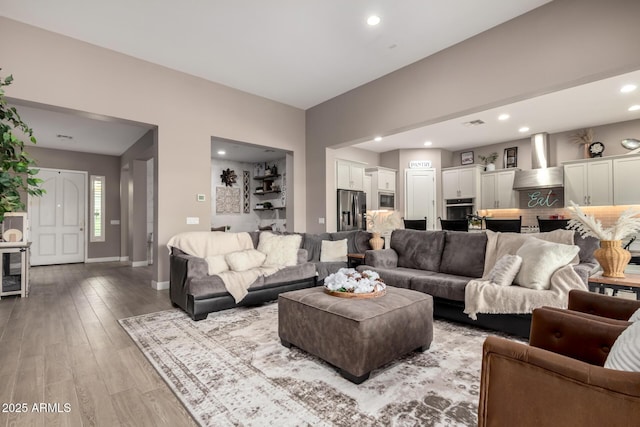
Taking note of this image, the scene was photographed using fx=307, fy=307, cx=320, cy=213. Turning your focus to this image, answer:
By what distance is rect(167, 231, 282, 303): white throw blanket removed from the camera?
11.6ft

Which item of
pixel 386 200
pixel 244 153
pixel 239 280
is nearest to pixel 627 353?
pixel 239 280

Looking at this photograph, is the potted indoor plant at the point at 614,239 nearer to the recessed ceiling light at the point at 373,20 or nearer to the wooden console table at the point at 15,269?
the recessed ceiling light at the point at 373,20

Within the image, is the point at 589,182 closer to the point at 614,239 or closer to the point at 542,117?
the point at 542,117

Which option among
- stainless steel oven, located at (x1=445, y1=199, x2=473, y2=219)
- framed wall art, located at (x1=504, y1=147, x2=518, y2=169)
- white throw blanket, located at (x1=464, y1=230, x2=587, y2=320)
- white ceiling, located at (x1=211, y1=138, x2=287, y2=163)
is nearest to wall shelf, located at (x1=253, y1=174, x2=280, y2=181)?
white ceiling, located at (x1=211, y1=138, x2=287, y2=163)

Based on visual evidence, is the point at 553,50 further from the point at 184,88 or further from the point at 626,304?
the point at 184,88

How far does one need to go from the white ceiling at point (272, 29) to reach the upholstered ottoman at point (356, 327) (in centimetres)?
306

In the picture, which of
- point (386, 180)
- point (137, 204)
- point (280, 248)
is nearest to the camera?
point (280, 248)

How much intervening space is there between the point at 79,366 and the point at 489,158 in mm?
8528

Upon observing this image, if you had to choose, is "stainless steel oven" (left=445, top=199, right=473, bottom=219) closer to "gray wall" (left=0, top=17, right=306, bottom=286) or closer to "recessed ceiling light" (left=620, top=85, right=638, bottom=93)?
"recessed ceiling light" (left=620, top=85, right=638, bottom=93)

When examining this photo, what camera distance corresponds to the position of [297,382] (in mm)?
2041

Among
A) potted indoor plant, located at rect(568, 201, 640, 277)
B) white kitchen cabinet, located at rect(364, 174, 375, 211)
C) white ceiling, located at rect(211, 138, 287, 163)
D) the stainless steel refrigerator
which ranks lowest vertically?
potted indoor plant, located at rect(568, 201, 640, 277)

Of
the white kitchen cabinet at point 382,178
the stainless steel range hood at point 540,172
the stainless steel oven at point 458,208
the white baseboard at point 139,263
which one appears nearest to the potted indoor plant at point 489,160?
the stainless steel range hood at point 540,172

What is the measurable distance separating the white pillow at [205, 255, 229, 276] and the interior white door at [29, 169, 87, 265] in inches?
253

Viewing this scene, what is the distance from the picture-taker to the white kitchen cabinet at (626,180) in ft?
17.8
